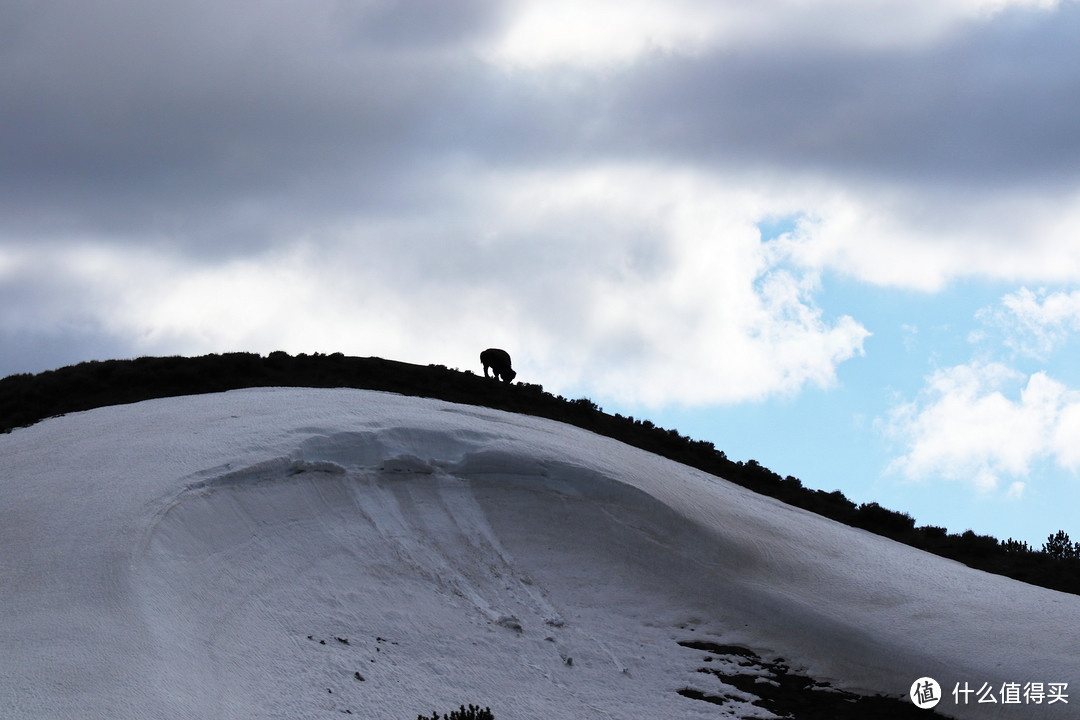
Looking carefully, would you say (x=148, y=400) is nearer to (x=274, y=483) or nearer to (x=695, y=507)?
(x=274, y=483)

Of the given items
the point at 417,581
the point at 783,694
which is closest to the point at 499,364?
the point at 417,581

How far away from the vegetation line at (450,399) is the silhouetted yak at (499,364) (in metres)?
1.46

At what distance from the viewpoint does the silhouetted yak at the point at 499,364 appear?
29109mm

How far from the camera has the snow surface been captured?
1340 cm

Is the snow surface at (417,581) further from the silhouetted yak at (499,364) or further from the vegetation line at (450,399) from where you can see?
the silhouetted yak at (499,364)

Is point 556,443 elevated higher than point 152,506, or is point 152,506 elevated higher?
point 556,443

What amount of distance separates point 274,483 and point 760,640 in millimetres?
9329

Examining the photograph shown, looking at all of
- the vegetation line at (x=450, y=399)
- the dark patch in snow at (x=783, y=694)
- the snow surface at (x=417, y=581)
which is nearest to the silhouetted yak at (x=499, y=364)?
the vegetation line at (x=450, y=399)

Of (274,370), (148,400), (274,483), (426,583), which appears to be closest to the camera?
(426,583)

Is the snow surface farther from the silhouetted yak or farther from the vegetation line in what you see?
the silhouetted yak

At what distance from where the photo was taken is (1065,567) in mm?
22266

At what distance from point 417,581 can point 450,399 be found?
818 centimetres

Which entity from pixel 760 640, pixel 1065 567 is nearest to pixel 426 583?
pixel 760 640

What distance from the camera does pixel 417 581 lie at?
1702 centimetres
